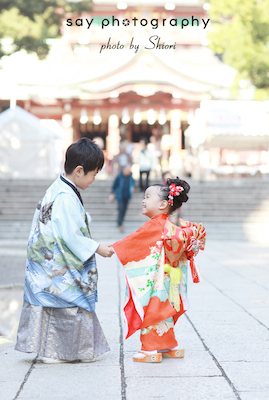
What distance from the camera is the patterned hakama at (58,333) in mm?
3137

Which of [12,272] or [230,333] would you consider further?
[12,272]

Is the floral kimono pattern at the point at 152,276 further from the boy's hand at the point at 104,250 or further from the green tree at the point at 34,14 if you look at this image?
the green tree at the point at 34,14

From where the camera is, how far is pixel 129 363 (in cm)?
323

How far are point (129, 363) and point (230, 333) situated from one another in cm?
108

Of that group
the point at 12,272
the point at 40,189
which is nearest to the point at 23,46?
the point at 12,272

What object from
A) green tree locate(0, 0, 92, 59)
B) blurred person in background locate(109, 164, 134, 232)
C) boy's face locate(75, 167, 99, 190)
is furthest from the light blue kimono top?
blurred person in background locate(109, 164, 134, 232)

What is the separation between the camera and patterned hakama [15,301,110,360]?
314cm

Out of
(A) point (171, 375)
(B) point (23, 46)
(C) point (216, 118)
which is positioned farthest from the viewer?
(C) point (216, 118)

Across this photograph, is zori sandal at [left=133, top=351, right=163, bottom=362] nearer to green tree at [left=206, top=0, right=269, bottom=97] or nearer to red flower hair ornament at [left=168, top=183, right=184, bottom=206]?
red flower hair ornament at [left=168, top=183, right=184, bottom=206]

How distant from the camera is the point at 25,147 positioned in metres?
16.2

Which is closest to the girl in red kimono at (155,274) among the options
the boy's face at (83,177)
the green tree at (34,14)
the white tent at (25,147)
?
the boy's face at (83,177)

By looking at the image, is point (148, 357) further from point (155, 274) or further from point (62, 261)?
point (62, 261)

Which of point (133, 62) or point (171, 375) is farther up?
point (133, 62)

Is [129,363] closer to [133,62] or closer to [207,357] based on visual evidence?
[207,357]
